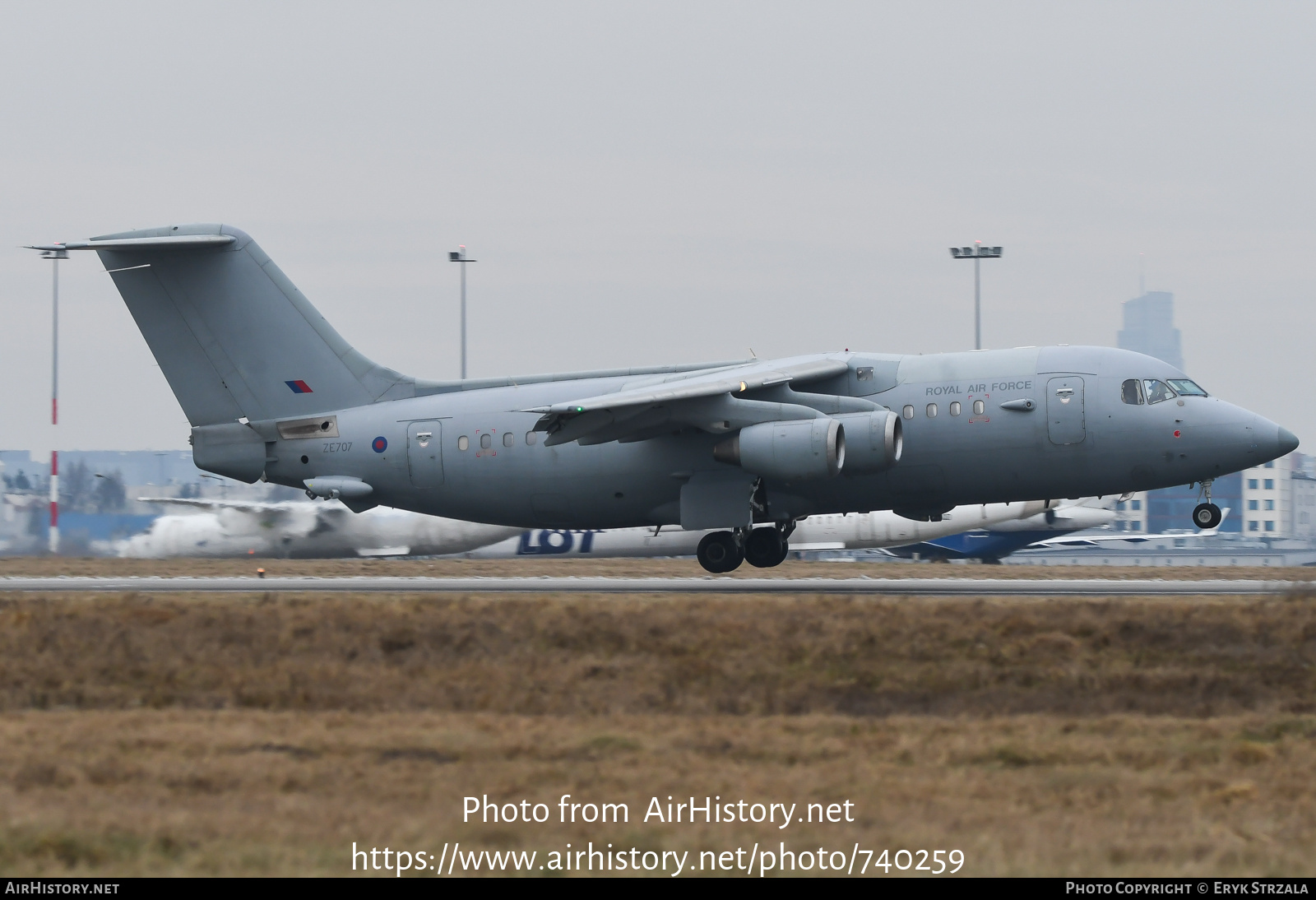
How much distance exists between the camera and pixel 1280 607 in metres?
19.4

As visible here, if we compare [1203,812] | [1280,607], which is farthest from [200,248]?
[1203,812]

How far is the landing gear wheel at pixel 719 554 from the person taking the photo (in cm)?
2845

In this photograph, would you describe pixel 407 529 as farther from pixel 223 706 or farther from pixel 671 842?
pixel 671 842

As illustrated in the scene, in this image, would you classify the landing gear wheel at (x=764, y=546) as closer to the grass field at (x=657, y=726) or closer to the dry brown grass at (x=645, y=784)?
the grass field at (x=657, y=726)

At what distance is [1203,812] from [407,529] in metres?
46.0

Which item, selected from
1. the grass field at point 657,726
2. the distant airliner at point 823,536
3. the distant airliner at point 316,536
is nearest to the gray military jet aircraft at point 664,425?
the grass field at point 657,726

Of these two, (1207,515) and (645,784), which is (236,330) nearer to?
(1207,515)

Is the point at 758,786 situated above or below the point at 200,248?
below

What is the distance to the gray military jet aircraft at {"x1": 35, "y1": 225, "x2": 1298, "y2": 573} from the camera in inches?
1029

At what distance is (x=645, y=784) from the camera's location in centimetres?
1167

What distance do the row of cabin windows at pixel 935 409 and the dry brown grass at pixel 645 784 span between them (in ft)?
38.3

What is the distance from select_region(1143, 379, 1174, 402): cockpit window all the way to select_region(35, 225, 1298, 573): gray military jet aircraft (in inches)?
1.6

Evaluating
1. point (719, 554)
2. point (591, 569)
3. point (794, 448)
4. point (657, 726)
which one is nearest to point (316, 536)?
point (591, 569)

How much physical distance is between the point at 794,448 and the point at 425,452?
7.98m
